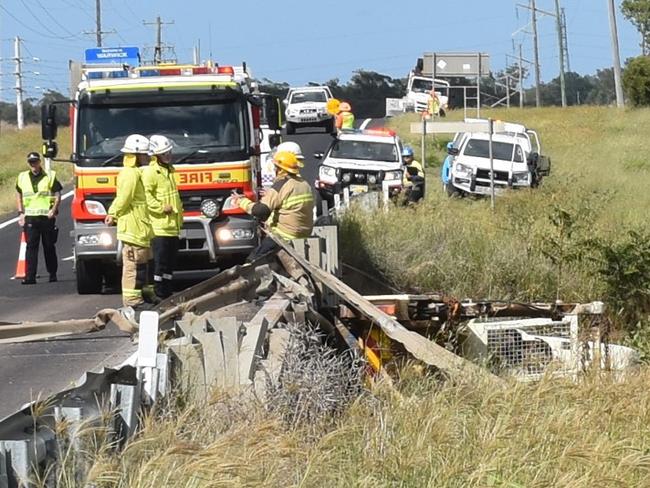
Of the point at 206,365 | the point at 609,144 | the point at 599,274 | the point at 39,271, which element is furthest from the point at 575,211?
the point at 609,144

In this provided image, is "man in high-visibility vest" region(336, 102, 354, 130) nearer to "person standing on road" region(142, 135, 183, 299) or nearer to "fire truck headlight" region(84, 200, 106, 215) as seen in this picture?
"fire truck headlight" region(84, 200, 106, 215)

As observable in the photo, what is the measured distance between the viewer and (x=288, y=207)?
12914mm

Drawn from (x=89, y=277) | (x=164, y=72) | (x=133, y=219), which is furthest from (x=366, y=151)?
(x=133, y=219)

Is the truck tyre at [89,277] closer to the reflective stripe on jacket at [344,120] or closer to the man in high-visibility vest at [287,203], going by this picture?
the man in high-visibility vest at [287,203]

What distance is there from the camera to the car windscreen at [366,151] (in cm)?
2798

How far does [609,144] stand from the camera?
151ft

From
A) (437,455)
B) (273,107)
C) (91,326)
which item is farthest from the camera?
(273,107)

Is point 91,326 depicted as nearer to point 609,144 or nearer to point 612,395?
point 612,395

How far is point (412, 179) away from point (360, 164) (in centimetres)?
170

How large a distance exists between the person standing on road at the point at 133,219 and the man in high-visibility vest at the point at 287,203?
3.37 feet

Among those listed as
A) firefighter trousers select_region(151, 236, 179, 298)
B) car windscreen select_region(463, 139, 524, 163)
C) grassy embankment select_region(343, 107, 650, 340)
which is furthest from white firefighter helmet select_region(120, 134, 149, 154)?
car windscreen select_region(463, 139, 524, 163)

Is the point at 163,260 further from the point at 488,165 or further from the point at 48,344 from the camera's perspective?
the point at 488,165

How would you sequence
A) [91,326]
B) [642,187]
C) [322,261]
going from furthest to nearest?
[642,187] → [322,261] → [91,326]

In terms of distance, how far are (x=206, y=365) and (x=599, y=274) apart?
9.35 m
